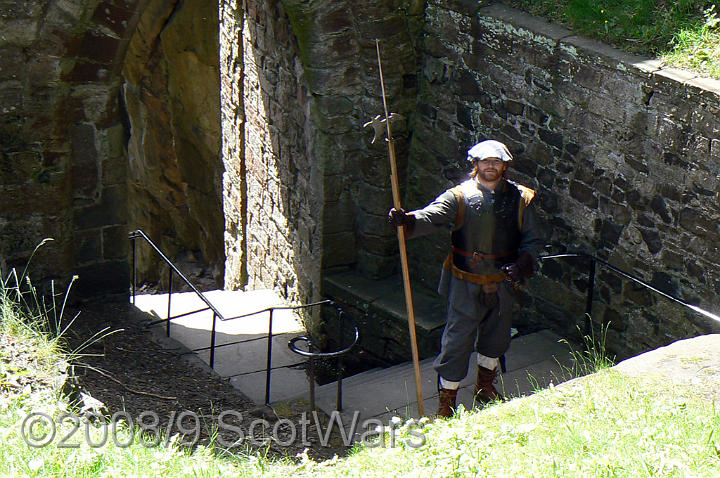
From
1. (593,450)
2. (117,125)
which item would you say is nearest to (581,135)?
(593,450)

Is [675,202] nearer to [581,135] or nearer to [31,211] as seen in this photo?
[581,135]

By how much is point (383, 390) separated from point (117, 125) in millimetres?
2850

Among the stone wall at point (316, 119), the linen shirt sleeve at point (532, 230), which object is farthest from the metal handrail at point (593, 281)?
the stone wall at point (316, 119)

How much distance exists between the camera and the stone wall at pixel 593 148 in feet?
17.6

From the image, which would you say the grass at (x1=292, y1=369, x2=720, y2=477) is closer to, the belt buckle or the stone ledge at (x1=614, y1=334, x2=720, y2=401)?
the stone ledge at (x1=614, y1=334, x2=720, y2=401)

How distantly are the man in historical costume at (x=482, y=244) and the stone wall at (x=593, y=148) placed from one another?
897mm

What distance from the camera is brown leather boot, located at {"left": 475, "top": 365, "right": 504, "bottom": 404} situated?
18.2ft

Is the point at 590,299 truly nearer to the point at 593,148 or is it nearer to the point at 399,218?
the point at 593,148

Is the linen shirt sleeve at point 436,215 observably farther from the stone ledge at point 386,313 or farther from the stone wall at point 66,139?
the stone wall at point 66,139

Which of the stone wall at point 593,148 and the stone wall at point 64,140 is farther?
the stone wall at point 64,140

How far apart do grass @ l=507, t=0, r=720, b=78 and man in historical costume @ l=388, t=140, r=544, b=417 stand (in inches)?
50.5

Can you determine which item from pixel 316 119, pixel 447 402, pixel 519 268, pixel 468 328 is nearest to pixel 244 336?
pixel 316 119

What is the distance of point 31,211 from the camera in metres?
6.60

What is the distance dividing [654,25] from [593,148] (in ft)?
2.92
